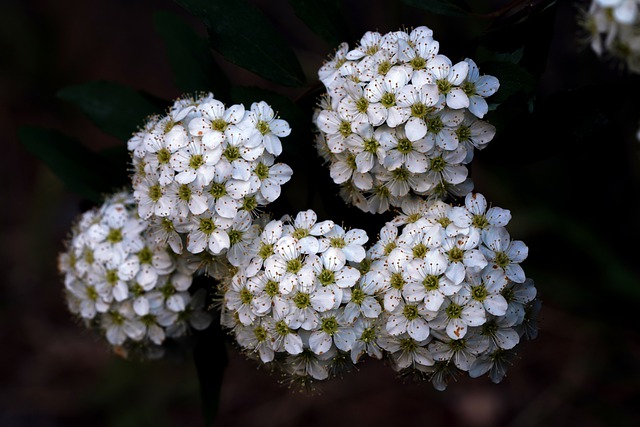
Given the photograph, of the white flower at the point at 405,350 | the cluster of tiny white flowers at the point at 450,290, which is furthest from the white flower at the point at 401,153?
the white flower at the point at 405,350

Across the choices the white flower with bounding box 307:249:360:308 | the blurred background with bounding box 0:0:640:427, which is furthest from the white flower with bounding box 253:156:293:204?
the blurred background with bounding box 0:0:640:427

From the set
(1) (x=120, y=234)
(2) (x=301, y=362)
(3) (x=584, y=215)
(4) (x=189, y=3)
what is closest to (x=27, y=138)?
(1) (x=120, y=234)

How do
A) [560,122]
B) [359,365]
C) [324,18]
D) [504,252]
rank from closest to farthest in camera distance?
[504,252]
[560,122]
[324,18]
[359,365]

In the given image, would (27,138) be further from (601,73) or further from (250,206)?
(601,73)

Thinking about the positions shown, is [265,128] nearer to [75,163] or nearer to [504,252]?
[504,252]

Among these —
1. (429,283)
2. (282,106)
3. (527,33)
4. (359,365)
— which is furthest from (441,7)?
(359,365)

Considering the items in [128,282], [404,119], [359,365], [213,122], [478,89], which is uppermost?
[478,89]

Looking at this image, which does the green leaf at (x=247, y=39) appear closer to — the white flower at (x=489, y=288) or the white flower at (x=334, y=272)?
the white flower at (x=334, y=272)
